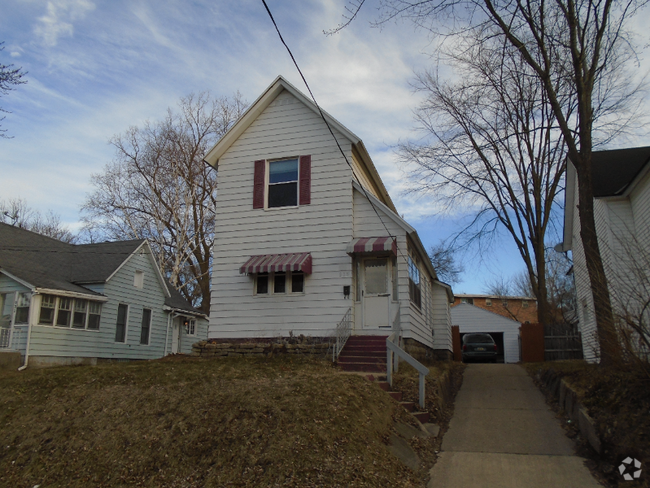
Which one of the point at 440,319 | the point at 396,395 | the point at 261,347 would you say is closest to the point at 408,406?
the point at 396,395

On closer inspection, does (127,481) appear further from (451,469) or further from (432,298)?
(432,298)

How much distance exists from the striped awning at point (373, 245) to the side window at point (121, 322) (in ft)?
38.3

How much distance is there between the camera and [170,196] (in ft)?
93.8

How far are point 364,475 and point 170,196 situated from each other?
992 inches

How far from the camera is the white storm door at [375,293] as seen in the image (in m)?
13.4

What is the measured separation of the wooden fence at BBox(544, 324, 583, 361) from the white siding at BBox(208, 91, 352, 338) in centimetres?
1168

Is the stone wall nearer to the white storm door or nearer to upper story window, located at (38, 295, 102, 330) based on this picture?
the white storm door

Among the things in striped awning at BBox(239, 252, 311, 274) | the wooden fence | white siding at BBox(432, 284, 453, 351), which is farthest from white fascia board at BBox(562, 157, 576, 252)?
striped awning at BBox(239, 252, 311, 274)

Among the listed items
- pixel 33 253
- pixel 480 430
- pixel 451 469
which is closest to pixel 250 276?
pixel 480 430

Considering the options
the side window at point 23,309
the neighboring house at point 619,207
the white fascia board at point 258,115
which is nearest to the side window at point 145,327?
the side window at point 23,309

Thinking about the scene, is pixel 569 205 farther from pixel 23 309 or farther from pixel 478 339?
pixel 23 309

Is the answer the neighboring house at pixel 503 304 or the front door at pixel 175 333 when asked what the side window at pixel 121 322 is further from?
the neighboring house at pixel 503 304

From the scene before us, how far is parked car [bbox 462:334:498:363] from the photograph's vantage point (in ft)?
82.4

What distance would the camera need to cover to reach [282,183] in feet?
48.2
